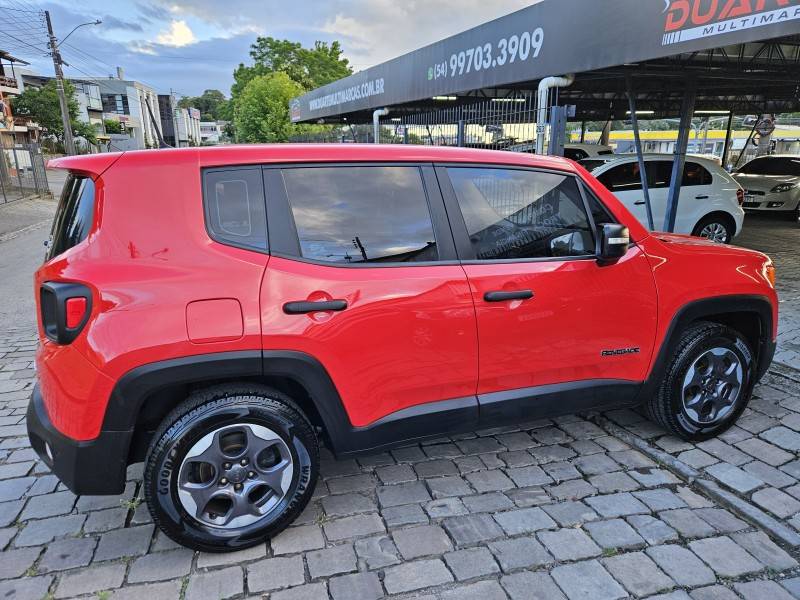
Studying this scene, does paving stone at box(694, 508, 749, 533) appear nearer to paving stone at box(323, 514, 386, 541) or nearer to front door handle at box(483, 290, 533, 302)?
front door handle at box(483, 290, 533, 302)

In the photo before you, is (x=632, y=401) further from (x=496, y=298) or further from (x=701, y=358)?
(x=496, y=298)

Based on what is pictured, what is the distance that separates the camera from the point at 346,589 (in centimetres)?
228

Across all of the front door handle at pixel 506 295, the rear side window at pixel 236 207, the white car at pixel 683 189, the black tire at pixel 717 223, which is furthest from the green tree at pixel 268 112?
the front door handle at pixel 506 295

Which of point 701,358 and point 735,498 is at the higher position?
point 701,358

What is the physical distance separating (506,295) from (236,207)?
1.35 metres

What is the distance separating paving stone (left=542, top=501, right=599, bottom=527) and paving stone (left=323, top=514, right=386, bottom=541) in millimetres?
875

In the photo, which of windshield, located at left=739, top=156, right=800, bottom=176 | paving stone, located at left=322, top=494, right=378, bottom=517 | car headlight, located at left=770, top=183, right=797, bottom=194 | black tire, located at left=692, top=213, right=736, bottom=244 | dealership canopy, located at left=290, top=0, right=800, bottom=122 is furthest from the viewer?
windshield, located at left=739, top=156, right=800, bottom=176

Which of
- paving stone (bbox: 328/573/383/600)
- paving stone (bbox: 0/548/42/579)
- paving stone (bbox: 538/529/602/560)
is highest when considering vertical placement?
paving stone (bbox: 0/548/42/579)

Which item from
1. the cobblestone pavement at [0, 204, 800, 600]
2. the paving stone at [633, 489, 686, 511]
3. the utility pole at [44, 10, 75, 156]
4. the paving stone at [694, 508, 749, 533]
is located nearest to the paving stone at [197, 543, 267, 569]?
the cobblestone pavement at [0, 204, 800, 600]

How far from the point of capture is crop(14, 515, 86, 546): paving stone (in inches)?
101

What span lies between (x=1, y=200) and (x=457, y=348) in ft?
65.6

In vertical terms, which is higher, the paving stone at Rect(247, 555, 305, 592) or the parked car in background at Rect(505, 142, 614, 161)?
the parked car in background at Rect(505, 142, 614, 161)

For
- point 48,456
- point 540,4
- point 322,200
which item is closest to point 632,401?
point 322,200

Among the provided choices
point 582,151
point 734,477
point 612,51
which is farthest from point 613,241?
point 582,151
